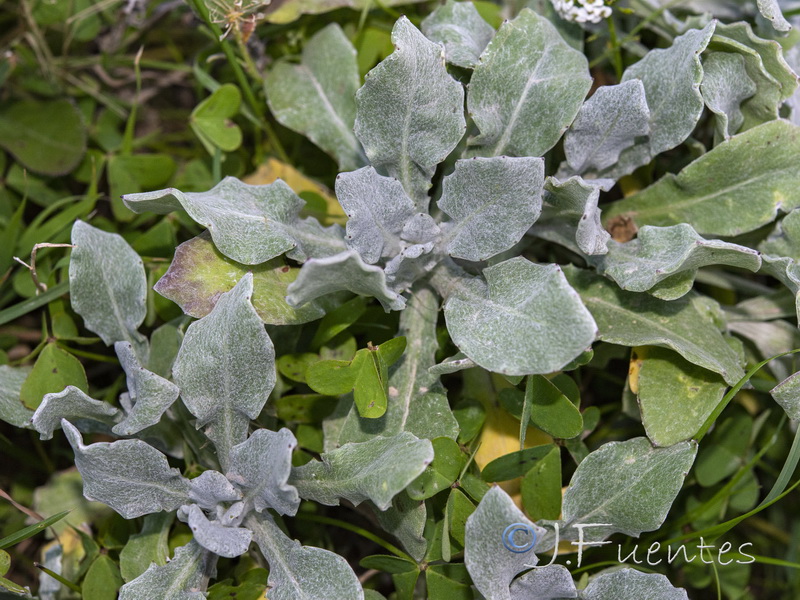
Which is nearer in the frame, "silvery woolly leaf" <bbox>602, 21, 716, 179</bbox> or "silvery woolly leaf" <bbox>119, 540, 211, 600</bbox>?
"silvery woolly leaf" <bbox>119, 540, 211, 600</bbox>

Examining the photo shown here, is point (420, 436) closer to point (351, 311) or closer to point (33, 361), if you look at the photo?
point (351, 311)

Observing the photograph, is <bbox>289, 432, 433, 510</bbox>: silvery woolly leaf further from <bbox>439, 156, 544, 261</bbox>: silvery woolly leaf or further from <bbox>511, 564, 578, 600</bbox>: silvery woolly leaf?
<bbox>439, 156, 544, 261</bbox>: silvery woolly leaf

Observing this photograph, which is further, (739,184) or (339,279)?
(739,184)

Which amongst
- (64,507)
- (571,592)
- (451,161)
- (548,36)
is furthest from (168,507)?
(548,36)

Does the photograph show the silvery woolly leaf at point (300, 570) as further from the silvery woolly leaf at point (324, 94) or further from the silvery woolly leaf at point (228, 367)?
the silvery woolly leaf at point (324, 94)

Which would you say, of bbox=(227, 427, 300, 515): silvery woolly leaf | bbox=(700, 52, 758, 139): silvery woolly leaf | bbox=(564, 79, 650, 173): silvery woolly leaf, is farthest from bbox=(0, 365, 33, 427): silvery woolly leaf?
bbox=(700, 52, 758, 139): silvery woolly leaf

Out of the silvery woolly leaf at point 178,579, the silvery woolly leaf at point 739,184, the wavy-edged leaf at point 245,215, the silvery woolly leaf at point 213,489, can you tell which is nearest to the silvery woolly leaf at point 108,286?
the wavy-edged leaf at point 245,215

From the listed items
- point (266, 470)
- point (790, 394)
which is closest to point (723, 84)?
point (790, 394)

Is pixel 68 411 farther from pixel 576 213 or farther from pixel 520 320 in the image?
pixel 576 213
